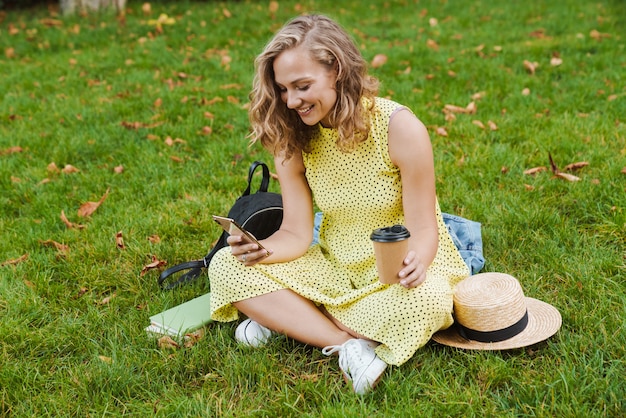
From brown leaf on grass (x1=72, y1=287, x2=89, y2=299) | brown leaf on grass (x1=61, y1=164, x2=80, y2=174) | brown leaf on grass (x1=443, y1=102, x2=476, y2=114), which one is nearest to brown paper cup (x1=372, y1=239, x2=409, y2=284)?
brown leaf on grass (x1=72, y1=287, x2=89, y2=299)

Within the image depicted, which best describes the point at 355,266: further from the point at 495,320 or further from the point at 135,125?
the point at 135,125

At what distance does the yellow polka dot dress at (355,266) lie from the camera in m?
2.48

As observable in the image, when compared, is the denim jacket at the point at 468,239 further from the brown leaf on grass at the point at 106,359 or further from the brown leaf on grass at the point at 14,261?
the brown leaf on grass at the point at 14,261

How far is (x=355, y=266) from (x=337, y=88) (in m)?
0.73

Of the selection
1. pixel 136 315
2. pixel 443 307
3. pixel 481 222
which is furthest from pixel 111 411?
pixel 481 222

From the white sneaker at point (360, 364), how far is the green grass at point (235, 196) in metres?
0.06

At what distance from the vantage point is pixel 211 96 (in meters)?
5.75

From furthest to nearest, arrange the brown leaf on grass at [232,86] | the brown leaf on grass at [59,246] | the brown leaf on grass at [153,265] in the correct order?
the brown leaf on grass at [232,86], the brown leaf on grass at [59,246], the brown leaf on grass at [153,265]

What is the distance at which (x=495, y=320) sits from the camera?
8.20 feet

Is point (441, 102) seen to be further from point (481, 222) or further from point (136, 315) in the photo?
point (136, 315)

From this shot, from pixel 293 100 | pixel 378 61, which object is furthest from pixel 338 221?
pixel 378 61

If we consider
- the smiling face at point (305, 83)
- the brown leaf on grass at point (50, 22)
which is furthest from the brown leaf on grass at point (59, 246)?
the brown leaf on grass at point (50, 22)

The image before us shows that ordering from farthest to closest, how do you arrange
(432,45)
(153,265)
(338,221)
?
(432,45), (153,265), (338,221)

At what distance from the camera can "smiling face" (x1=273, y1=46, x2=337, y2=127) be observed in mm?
2477
